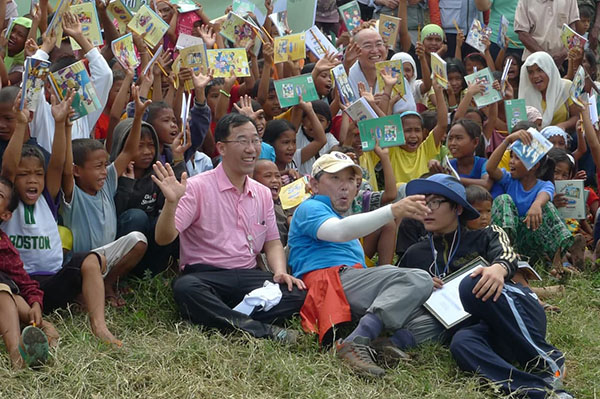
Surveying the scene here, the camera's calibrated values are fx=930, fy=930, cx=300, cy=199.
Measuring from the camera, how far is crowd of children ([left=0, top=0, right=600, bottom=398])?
17.3 feet

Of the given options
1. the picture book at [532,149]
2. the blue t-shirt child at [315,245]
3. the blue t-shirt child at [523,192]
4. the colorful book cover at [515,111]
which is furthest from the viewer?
the colorful book cover at [515,111]

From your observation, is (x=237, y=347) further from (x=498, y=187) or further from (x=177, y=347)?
(x=498, y=187)

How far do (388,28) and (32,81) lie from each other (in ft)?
14.4

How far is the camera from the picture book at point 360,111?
280 inches

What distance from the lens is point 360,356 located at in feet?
15.6

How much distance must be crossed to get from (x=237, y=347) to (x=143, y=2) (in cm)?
393

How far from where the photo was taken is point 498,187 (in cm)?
725

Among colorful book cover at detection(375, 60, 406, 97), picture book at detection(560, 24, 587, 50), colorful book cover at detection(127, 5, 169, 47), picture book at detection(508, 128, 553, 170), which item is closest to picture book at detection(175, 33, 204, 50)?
colorful book cover at detection(127, 5, 169, 47)

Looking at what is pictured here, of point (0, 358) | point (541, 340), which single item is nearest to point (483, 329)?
point (541, 340)

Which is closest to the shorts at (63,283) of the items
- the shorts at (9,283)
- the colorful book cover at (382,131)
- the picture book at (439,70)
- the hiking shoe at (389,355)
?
the shorts at (9,283)

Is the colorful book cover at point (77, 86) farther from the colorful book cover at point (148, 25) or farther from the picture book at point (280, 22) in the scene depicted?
the picture book at point (280, 22)

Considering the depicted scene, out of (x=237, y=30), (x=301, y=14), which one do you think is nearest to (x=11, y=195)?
(x=237, y=30)

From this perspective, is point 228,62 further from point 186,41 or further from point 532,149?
point 532,149

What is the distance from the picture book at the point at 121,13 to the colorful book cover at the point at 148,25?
29 cm
